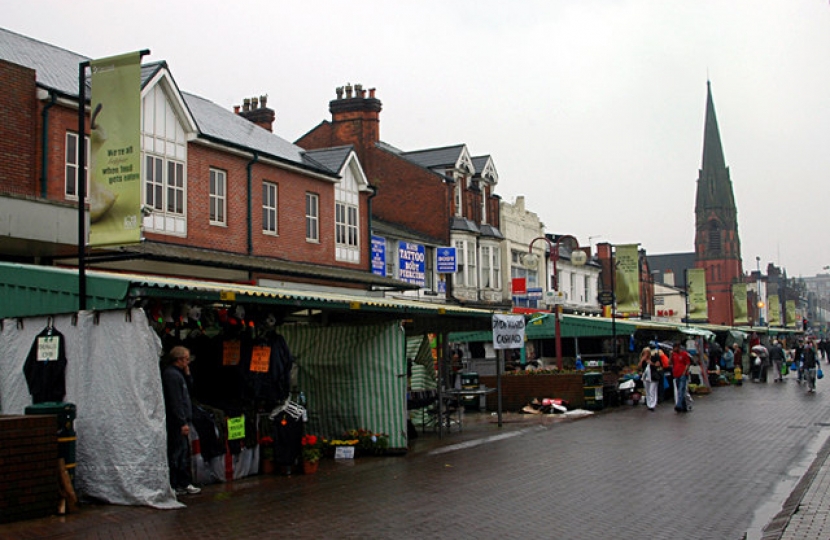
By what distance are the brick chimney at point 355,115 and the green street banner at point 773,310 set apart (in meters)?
65.8

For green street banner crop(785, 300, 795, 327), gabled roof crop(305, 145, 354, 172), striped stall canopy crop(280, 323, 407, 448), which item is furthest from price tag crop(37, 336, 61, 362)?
green street banner crop(785, 300, 795, 327)

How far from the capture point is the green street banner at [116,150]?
1217 cm

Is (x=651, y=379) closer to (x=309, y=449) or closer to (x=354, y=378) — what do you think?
(x=354, y=378)

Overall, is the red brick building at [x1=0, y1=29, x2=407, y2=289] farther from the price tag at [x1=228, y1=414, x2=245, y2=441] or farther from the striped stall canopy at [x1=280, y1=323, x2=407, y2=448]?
the price tag at [x1=228, y1=414, x2=245, y2=441]

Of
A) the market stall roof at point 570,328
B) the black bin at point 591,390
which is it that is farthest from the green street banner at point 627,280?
the black bin at point 591,390

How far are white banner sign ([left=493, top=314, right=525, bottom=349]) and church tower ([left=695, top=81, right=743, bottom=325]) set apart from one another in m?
112

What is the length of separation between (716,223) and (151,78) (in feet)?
380

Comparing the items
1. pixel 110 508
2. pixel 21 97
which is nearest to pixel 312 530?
pixel 110 508

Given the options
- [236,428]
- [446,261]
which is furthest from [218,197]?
[446,261]

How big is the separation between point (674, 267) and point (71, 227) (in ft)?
466

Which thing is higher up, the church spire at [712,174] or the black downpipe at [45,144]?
the church spire at [712,174]

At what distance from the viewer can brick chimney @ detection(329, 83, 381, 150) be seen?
42.8m

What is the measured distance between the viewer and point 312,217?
2875 cm

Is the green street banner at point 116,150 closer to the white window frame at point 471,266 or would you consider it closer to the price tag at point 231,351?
the price tag at point 231,351
